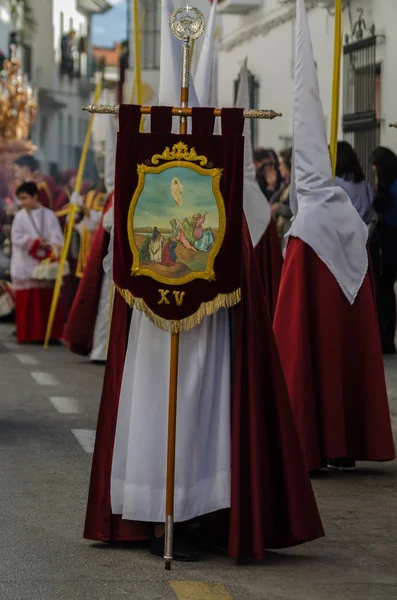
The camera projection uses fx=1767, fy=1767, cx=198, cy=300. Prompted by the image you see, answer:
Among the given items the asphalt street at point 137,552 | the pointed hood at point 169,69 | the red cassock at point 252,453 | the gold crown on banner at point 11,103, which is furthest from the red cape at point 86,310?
Answer: the gold crown on banner at point 11,103

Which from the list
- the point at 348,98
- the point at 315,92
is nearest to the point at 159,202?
the point at 315,92

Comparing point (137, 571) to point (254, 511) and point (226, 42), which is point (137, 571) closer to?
point (254, 511)

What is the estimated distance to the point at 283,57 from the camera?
25.9 meters

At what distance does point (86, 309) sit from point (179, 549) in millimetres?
9120

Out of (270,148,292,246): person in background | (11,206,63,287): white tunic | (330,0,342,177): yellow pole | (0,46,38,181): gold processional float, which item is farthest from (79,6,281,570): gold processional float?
(0,46,38,181): gold processional float

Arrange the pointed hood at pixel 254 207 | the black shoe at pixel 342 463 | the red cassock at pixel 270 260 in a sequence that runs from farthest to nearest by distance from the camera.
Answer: the red cassock at pixel 270 260
the pointed hood at pixel 254 207
the black shoe at pixel 342 463

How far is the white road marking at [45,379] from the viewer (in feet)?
43.9

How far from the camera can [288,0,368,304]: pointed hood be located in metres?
8.70

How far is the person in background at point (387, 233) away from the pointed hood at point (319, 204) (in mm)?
6078

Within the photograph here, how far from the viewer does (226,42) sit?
3077 cm

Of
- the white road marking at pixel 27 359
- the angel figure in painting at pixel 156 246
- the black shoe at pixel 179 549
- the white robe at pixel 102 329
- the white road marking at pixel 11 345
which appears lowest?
the white road marking at pixel 11 345

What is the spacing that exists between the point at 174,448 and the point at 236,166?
1.04 meters

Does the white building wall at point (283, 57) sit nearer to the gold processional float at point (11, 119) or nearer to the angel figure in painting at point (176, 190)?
the gold processional float at point (11, 119)

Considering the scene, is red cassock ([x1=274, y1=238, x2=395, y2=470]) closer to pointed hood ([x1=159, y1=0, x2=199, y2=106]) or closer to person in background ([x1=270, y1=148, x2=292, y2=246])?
pointed hood ([x1=159, y1=0, x2=199, y2=106])
